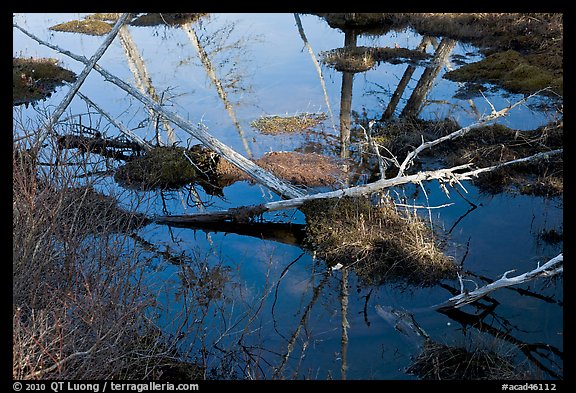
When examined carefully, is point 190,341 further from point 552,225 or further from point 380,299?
point 552,225

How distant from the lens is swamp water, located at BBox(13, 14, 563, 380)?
8.05m

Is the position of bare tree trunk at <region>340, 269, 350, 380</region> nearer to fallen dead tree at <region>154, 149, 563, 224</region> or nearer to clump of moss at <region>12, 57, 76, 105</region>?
fallen dead tree at <region>154, 149, 563, 224</region>

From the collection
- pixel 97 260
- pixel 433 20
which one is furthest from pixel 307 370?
pixel 433 20

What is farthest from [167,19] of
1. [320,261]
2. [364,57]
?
[320,261]

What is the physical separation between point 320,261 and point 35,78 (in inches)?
496

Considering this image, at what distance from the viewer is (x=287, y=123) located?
15500 mm

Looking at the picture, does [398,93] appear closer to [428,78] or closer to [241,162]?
[428,78]

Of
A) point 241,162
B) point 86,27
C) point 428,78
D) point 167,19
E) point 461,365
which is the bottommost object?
point 461,365

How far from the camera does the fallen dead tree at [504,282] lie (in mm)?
7648

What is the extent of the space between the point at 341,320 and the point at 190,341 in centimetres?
223

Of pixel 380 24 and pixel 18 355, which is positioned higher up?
pixel 380 24

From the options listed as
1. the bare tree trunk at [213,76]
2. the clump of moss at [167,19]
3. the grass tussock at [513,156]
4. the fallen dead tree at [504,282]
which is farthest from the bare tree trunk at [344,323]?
the clump of moss at [167,19]

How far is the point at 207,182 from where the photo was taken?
13.1 meters

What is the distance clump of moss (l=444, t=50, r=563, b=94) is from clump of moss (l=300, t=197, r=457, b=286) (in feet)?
24.4
